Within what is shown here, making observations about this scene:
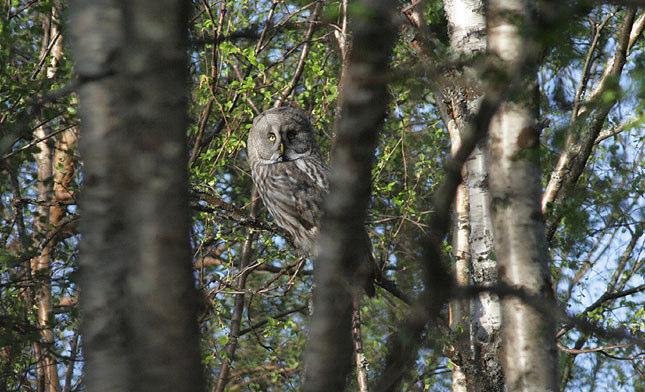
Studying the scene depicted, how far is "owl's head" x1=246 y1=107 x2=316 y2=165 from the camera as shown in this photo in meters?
6.90

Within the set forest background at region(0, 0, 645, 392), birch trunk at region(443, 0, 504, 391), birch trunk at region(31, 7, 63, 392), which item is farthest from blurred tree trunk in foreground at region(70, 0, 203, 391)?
birch trunk at region(31, 7, 63, 392)

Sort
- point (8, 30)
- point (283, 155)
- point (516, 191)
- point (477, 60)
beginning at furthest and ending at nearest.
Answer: point (283, 155)
point (8, 30)
point (516, 191)
point (477, 60)

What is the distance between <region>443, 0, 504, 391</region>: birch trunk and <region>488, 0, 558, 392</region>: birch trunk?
1343mm

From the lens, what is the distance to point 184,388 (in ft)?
4.25

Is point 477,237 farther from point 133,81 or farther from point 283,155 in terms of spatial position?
point 133,81

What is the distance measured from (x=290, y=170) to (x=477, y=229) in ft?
8.43

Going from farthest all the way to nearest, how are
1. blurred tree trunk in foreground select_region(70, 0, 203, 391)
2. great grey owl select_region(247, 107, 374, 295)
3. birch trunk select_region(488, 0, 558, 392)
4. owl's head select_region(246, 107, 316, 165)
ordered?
1. owl's head select_region(246, 107, 316, 165)
2. great grey owl select_region(247, 107, 374, 295)
3. birch trunk select_region(488, 0, 558, 392)
4. blurred tree trunk in foreground select_region(70, 0, 203, 391)

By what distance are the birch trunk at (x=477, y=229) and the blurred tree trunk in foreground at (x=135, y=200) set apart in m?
2.87

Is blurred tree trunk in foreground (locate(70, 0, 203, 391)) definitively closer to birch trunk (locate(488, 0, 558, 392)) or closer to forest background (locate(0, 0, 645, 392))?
forest background (locate(0, 0, 645, 392))

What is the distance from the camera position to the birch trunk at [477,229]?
4.27 meters

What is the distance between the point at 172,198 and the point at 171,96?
0.15 m

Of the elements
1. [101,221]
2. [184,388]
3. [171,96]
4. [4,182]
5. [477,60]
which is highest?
[4,182]

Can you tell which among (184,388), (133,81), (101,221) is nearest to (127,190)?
(101,221)

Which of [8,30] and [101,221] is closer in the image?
[101,221]
